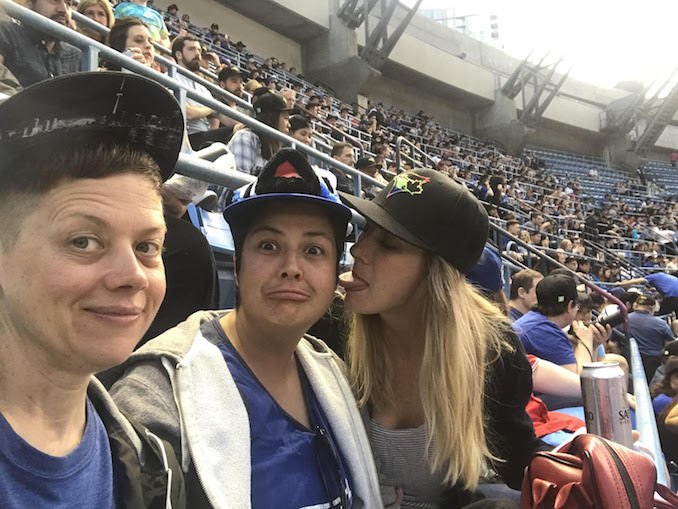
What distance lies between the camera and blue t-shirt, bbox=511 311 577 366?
127 inches

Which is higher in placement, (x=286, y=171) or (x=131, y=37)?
(x=131, y=37)

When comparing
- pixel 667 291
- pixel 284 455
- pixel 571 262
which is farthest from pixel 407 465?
pixel 667 291

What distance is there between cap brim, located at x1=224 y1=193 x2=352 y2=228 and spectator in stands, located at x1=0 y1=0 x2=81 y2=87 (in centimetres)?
150

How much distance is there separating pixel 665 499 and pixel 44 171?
4.98ft

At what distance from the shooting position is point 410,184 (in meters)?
1.61

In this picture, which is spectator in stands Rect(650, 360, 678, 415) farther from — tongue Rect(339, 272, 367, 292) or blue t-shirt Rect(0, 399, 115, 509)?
blue t-shirt Rect(0, 399, 115, 509)

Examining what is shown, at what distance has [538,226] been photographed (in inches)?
521

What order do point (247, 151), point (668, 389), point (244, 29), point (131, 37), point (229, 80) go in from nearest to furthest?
point (131, 37) → point (247, 151) → point (668, 389) → point (229, 80) → point (244, 29)

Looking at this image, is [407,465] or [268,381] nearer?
[268,381]

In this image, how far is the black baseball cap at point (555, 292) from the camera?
355 cm

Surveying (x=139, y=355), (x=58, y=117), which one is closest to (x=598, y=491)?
(x=139, y=355)

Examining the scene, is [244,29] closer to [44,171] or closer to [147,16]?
[147,16]

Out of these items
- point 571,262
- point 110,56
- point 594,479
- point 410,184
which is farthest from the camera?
point 571,262

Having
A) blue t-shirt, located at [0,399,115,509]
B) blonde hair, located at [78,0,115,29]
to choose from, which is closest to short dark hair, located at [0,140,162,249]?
blue t-shirt, located at [0,399,115,509]
